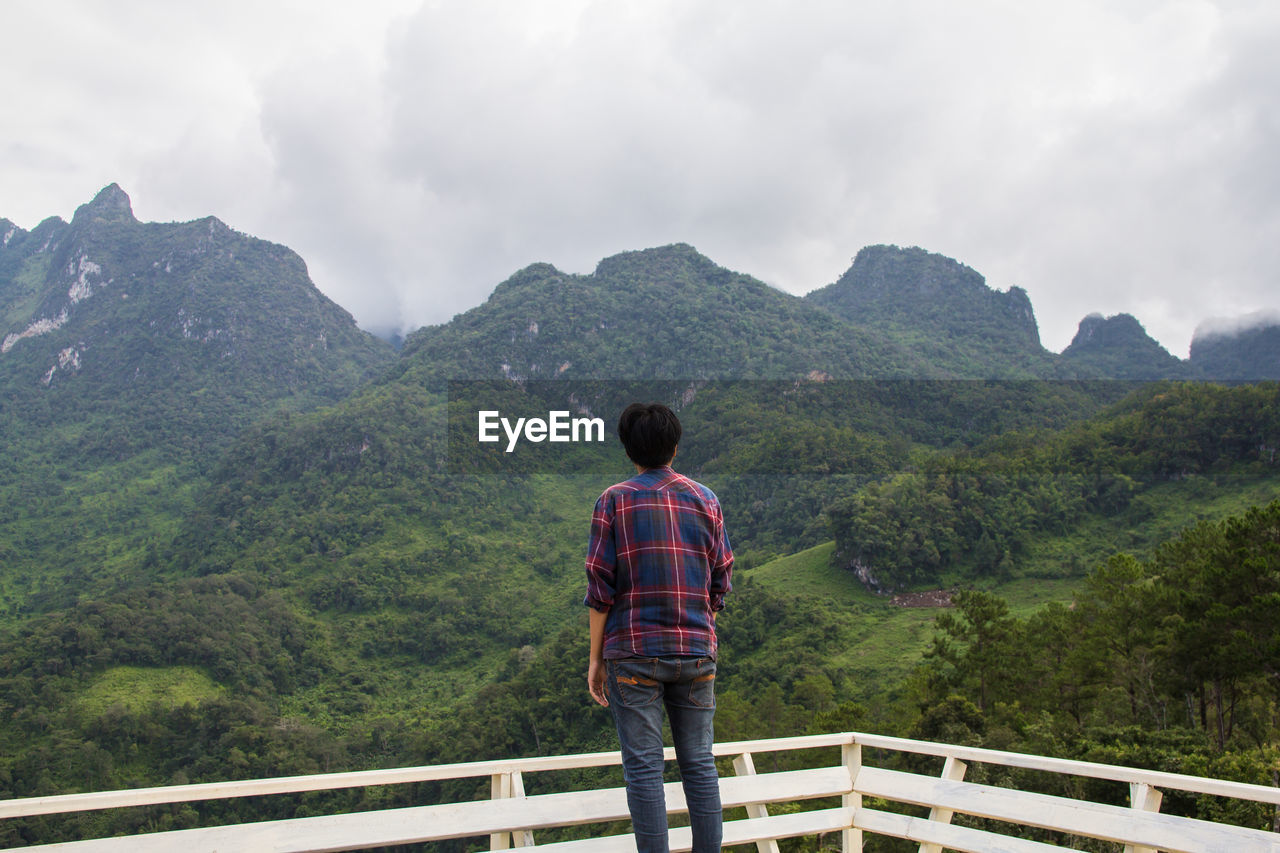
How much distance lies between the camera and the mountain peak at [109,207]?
116062mm

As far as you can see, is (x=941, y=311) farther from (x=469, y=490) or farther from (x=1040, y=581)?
(x=1040, y=581)

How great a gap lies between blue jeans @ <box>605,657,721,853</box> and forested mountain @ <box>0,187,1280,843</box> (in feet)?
53.8

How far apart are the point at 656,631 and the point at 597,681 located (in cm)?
26

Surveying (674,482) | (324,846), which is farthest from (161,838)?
(674,482)

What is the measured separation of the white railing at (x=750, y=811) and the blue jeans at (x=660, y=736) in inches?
3.4

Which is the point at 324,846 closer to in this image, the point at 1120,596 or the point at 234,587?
the point at 1120,596

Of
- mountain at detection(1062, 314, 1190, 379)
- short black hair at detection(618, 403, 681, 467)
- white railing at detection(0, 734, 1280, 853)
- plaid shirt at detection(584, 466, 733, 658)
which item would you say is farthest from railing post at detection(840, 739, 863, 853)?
mountain at detection(1062, 314, 1190, 379)

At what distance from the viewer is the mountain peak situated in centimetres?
11606

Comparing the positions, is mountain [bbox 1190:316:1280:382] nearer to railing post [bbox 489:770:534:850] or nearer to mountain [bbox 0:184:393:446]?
railing post [bbox 489:770:534:850]

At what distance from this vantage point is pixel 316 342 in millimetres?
112375

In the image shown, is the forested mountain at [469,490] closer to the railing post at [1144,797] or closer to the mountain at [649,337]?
the mountain at [649,337]

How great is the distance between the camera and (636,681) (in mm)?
1924

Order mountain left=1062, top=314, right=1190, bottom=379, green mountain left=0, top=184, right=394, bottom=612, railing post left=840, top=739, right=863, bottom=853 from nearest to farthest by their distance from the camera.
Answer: railing post left=840, top=739, right=863, bottom=853
green mountain left=0, top=184, right=394, bottom=612
mountain left=1062, top=314, right=1190, bottom=379

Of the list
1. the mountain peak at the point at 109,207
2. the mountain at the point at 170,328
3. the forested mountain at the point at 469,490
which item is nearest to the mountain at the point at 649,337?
the forested mountain at the point at 469,490
